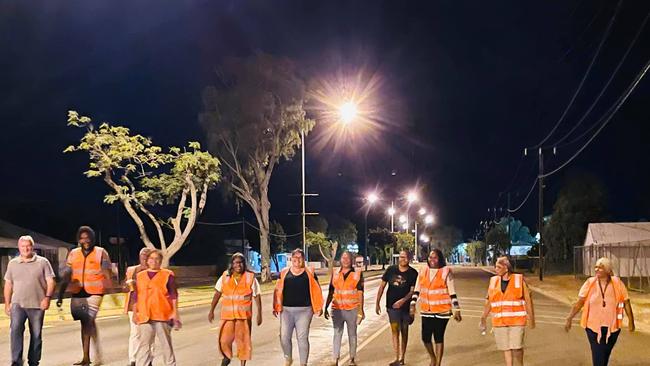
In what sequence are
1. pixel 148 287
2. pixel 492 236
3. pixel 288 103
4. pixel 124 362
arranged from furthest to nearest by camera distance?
pixel 492 236, pixel 288 103, pixel 124 362, pixel 148 287

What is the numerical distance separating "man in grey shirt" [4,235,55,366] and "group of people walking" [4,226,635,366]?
1cm

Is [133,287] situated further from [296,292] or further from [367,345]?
[367,345]

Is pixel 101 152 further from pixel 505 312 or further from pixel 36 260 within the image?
pixel 505 312

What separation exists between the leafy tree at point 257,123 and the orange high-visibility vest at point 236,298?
95.8 ft

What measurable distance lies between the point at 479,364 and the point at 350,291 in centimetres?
231

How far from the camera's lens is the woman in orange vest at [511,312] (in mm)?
8766

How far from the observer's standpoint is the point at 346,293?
10.1 m

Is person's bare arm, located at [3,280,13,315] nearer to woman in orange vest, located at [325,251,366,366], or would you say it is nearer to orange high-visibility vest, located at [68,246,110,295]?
orange high-visibility vest, located at [68,246,110,295]

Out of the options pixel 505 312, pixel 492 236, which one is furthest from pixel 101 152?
pixel 492 236

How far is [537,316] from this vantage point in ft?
64.6

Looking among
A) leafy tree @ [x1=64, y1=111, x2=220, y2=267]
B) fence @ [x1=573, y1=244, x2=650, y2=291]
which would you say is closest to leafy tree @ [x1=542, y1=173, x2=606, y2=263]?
fence @ [x1=573, y1=244, x2=650, y2=291]

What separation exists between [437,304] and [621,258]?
1361 inches

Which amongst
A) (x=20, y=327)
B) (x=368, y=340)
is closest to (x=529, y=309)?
(x=368, y=340)

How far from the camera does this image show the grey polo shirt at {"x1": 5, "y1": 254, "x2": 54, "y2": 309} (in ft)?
29.4
